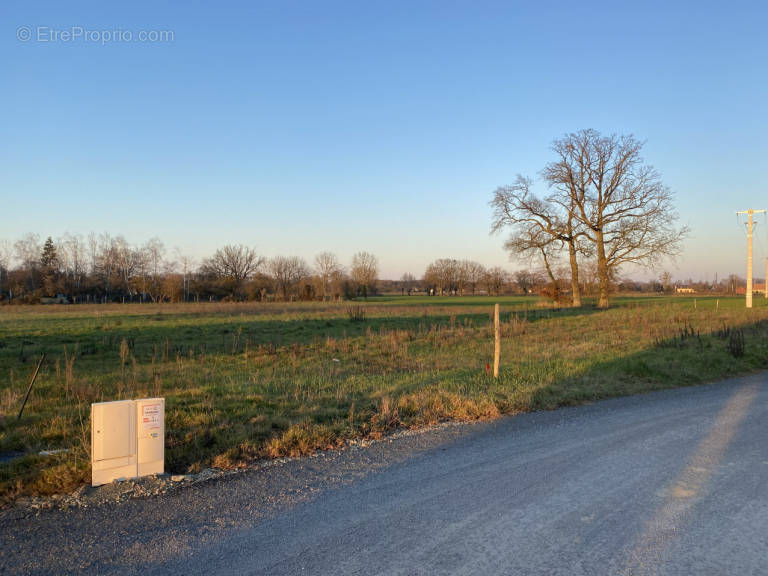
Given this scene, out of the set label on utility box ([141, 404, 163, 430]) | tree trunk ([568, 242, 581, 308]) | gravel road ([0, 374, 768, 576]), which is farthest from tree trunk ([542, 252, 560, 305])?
label on utility box ([141, 404, 163, 430])

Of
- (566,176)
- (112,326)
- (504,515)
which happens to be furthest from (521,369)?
(566,176)

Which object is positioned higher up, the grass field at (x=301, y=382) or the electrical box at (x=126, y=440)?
the electrical box at (x=126, y=440)

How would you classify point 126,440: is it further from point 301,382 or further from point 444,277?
point 444,277

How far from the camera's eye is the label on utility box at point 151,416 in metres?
5.64

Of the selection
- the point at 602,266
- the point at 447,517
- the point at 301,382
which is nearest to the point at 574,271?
the point at 602,266

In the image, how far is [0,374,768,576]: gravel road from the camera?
3.71 metres

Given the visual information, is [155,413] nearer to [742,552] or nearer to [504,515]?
[504,515]

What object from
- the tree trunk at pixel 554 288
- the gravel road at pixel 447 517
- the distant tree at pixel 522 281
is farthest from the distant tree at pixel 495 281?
the gravel road at pixel 447 517

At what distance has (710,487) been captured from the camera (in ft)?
16.9

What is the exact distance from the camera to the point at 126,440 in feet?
18.1

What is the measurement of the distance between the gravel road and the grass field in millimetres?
939

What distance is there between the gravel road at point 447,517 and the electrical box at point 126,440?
275mm

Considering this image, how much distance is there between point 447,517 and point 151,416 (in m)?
3.38

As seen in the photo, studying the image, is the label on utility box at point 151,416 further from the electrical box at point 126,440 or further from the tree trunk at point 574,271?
the tree trunk at point 574,271
